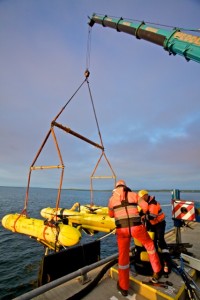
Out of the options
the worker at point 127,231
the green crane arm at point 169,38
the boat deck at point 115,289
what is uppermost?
the green crane arm at point 169,38

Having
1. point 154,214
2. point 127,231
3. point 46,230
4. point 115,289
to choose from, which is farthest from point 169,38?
point 46,230

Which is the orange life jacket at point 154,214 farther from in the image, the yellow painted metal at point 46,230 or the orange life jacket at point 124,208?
the yellow painted metal at point 46,230

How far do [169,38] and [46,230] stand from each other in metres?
9.04

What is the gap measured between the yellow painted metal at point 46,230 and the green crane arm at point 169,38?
7516mm

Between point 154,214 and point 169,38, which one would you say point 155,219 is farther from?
point 169,38

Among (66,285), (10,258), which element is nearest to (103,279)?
(66,285)

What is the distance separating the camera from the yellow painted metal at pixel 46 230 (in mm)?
7340

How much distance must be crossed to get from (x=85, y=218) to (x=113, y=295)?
7.51 m

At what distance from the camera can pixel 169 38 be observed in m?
7.05

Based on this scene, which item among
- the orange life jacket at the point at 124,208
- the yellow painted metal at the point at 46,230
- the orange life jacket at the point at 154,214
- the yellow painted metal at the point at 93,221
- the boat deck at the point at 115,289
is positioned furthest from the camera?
the yellow painted metal at the point at 93,221

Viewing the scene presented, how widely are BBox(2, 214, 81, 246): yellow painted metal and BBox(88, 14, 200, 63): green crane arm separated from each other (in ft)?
24.7

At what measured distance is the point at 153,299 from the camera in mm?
3205

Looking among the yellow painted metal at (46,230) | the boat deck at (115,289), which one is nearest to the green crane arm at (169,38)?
the boat deck at (115,289)

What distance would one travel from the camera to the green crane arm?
19.8 ft
